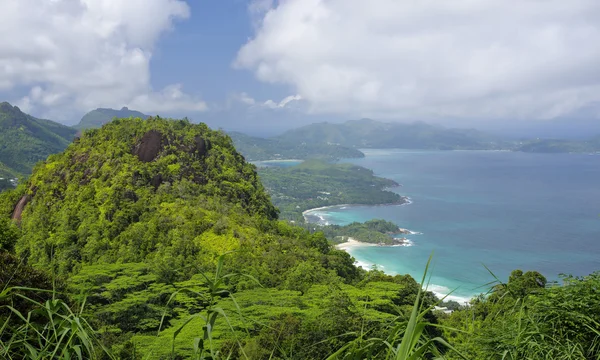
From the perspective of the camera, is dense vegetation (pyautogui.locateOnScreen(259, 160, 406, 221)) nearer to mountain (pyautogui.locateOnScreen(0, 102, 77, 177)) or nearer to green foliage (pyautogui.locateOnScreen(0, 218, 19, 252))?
mountain (pyautogui.locateOnScreen(0, 102, 77, 177))

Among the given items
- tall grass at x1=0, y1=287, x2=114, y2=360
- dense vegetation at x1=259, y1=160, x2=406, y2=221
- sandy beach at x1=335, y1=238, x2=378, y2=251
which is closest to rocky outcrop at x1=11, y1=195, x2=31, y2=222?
tall grass at x1=0, y1=287, x2=114, y2=360

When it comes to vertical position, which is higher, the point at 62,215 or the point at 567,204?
the point at 62,215

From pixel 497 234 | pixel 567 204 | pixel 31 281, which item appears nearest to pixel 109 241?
pixel 31 281

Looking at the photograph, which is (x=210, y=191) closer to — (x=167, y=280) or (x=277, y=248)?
(x=277, y=248)

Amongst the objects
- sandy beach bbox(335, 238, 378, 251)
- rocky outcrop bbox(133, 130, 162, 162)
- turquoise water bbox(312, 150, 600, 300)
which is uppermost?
rocky outcrop bbox(133, 130, 162, 162)

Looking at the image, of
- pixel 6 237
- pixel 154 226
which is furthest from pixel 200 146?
pixel 6 237

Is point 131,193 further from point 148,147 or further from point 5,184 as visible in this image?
point 5,184

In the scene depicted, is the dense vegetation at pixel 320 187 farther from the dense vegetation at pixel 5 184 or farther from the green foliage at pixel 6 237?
the green foliage at pixel 6 237
